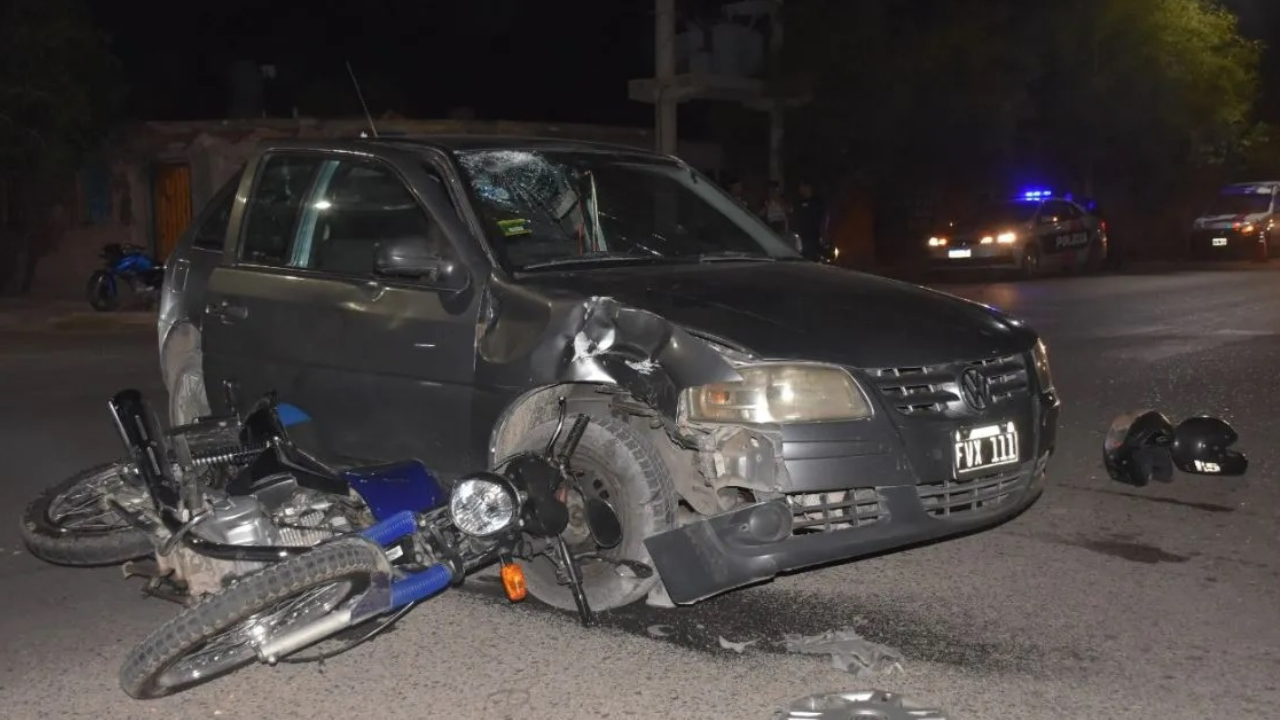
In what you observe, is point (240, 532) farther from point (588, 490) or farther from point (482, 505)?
point (588, 490)

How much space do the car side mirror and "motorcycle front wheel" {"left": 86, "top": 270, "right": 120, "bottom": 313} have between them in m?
13.8

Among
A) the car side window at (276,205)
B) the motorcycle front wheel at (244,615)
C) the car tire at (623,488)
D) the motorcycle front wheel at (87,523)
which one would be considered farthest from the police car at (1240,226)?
the motorcycle front wheel at (244,615)

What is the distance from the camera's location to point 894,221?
29719 millimetres

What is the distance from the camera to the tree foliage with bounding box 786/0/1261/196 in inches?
1021

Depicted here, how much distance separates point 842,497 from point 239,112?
21257mm

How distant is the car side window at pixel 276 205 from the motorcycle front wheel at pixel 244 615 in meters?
2.35

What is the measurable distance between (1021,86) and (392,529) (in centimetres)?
2659

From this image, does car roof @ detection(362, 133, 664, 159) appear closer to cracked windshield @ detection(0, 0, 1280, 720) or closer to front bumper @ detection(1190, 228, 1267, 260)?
cracked windshield @ detection(0, 0, 1280, 720)

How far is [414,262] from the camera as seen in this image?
5.26 m

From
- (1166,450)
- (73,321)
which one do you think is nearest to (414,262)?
(1166,450)

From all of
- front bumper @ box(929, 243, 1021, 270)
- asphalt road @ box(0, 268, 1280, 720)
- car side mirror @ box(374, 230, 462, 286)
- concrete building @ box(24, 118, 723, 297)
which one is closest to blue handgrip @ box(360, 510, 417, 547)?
asphalt road @ box(0, 268, 1280, 720)

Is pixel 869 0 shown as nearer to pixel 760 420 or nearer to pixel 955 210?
pixel 955 210

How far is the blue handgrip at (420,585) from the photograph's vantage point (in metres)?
4.24

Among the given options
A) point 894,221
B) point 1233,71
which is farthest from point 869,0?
point 1233,71
